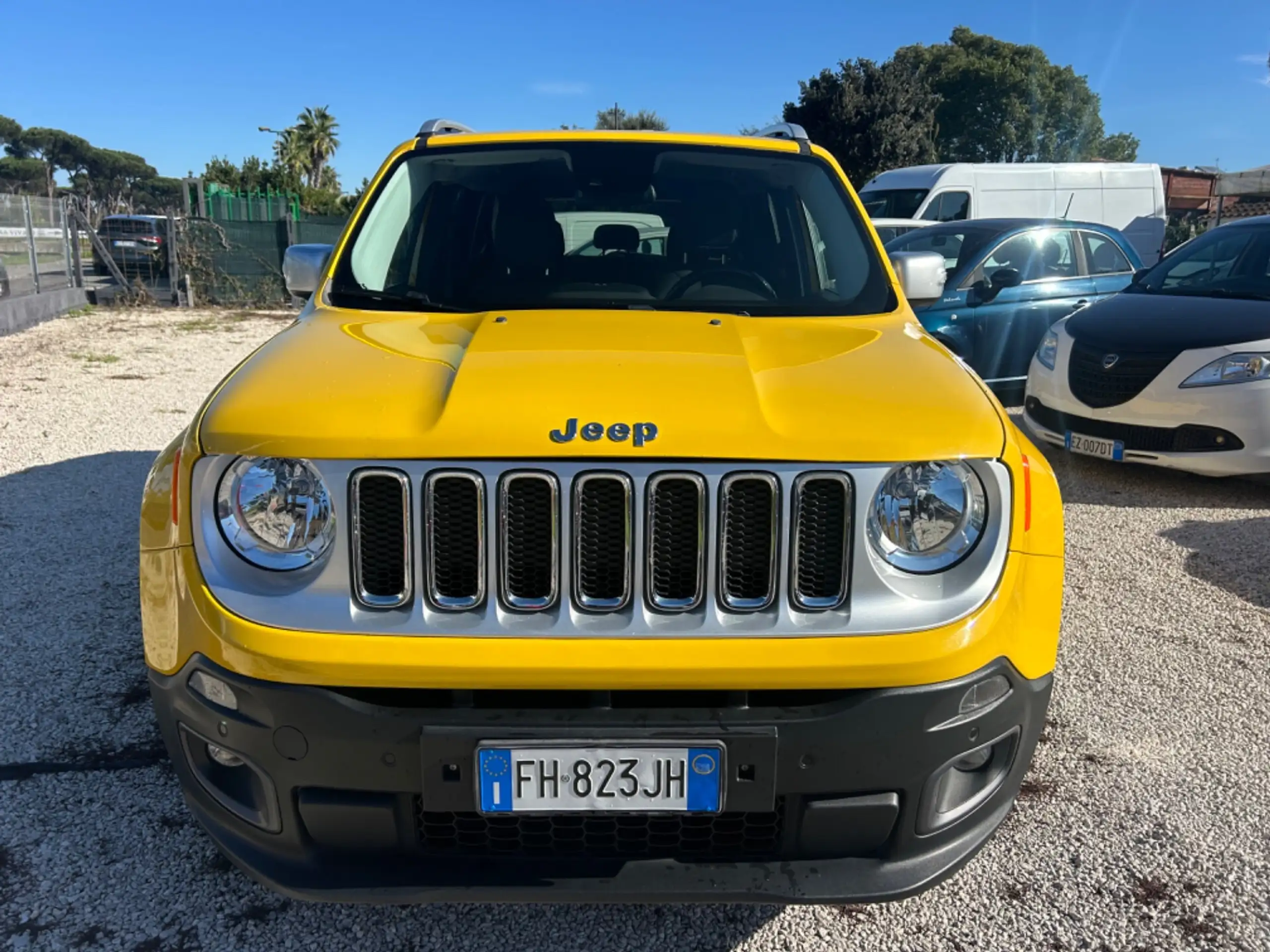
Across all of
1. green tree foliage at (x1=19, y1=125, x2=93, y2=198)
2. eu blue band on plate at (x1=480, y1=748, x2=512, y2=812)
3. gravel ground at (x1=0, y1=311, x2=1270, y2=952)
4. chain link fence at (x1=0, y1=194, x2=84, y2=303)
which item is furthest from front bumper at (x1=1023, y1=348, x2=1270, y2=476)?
green tree foliage at (x1=19, y1=125, x2=93, y2=198)

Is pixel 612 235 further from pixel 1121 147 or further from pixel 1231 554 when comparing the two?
pixel 1121 147

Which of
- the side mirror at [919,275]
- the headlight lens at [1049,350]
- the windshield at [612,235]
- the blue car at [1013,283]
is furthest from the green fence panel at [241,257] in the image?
the side mirror at [919,275]

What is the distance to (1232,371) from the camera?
227 inches

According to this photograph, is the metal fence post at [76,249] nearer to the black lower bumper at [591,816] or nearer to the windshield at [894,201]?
the windshield at [894,201]

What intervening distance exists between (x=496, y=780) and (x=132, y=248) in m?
19.4

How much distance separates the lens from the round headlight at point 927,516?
195 centimetres

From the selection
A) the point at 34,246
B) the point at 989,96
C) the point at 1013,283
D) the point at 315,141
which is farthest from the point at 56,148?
the point at 1013,283

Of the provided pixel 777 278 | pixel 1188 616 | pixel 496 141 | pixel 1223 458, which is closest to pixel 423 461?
pixel 777 278

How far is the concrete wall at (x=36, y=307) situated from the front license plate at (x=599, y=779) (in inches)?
533

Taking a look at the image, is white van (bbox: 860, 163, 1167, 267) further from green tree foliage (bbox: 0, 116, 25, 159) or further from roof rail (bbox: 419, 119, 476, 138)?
green tree foliage (bbox: 0, 116, 25, 159)

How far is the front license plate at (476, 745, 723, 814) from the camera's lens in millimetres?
1832

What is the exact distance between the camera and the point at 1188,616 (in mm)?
4289

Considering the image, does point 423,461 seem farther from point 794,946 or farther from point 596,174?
point 596,174

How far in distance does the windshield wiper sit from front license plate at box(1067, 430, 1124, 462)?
15.8 feet
